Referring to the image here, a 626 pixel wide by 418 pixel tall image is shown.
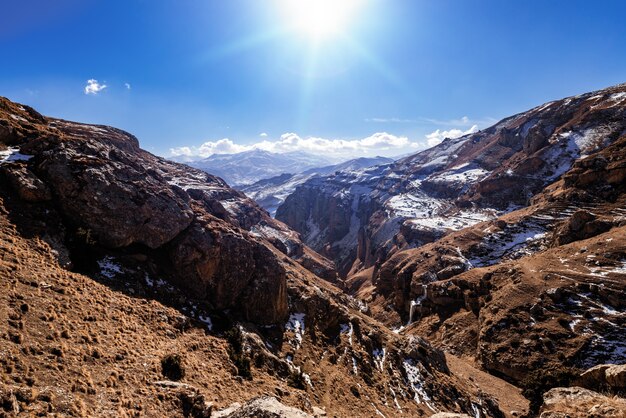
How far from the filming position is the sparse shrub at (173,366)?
19.5 meters

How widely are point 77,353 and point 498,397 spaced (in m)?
47.7

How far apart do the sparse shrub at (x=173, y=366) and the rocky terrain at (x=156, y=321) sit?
0.09 metres

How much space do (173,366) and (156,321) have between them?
213 inches

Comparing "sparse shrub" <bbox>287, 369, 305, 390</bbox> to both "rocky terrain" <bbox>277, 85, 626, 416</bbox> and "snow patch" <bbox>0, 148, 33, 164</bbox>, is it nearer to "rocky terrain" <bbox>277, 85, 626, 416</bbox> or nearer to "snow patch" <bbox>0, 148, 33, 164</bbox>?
"rocky terrain" <bbox>277, 85, 626, 416</bbox>

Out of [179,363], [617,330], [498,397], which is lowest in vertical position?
→ [498,397]

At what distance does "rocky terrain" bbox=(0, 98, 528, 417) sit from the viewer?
15500 millimetres

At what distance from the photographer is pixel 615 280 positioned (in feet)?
168

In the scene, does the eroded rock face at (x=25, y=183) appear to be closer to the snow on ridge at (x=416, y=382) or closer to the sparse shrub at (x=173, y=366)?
the sparse shrub at (x=173, y=366)

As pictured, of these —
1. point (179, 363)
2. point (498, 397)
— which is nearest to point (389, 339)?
point (498, 397)

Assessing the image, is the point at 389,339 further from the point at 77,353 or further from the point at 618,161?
the point at 618,161

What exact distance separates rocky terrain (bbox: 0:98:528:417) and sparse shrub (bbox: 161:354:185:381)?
0.09 metres

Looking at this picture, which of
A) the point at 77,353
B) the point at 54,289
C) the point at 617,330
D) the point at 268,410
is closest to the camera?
the point at 268,410

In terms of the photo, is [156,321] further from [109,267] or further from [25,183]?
[25,183]

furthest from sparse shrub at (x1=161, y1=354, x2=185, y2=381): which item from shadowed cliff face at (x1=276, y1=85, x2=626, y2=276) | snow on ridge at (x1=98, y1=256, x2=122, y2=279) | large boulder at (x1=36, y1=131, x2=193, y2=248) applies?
shadowed cliff face at (x1=276, y1=85, x2=626, y2=276)
